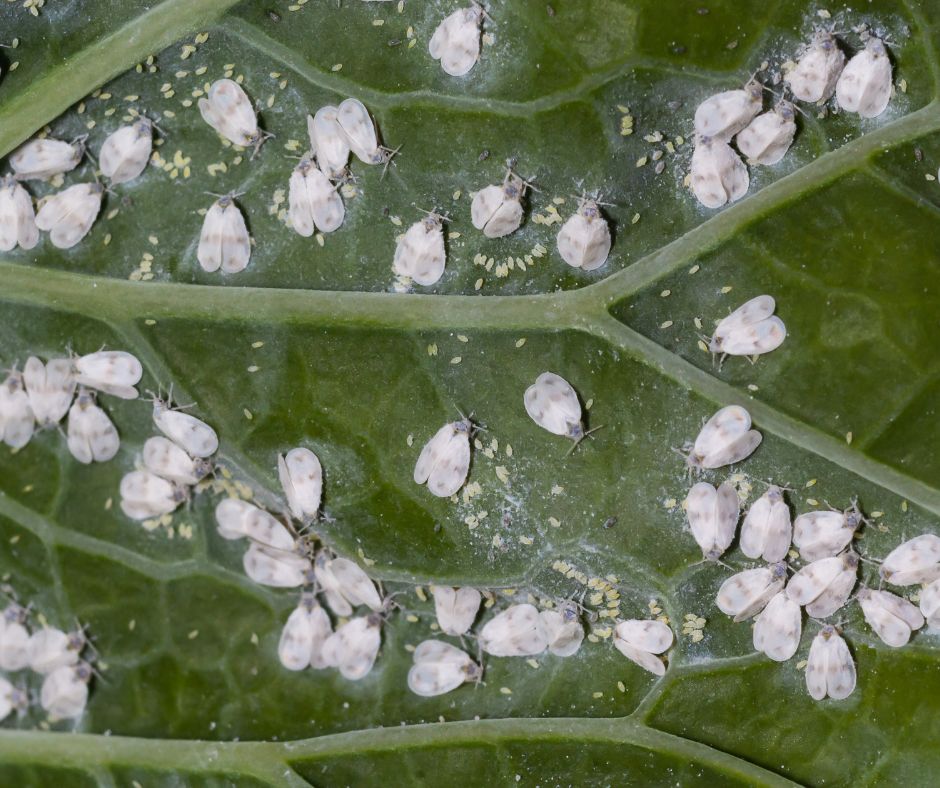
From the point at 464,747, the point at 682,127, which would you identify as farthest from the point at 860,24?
the point at 464,747

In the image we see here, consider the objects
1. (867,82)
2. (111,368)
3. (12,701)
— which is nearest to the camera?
(867,82)

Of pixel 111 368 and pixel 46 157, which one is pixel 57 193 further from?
pixel 111 368

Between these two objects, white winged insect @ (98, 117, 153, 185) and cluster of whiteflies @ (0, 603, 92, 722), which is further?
cluster of whiteflies @ (0, 603, 92, 722)

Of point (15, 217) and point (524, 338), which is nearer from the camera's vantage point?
point (524, 338)

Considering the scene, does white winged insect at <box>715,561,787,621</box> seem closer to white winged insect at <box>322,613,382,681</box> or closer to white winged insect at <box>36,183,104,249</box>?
white winged insect at <box>322,613,382,681</box>

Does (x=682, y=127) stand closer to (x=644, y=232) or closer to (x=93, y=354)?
(x=644, y=232)

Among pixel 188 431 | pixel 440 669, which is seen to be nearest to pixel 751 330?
pixel 440 669

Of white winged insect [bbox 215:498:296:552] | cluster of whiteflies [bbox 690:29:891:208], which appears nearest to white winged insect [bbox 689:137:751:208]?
cluster of whiteflies [bbox 690:29:891:208]
